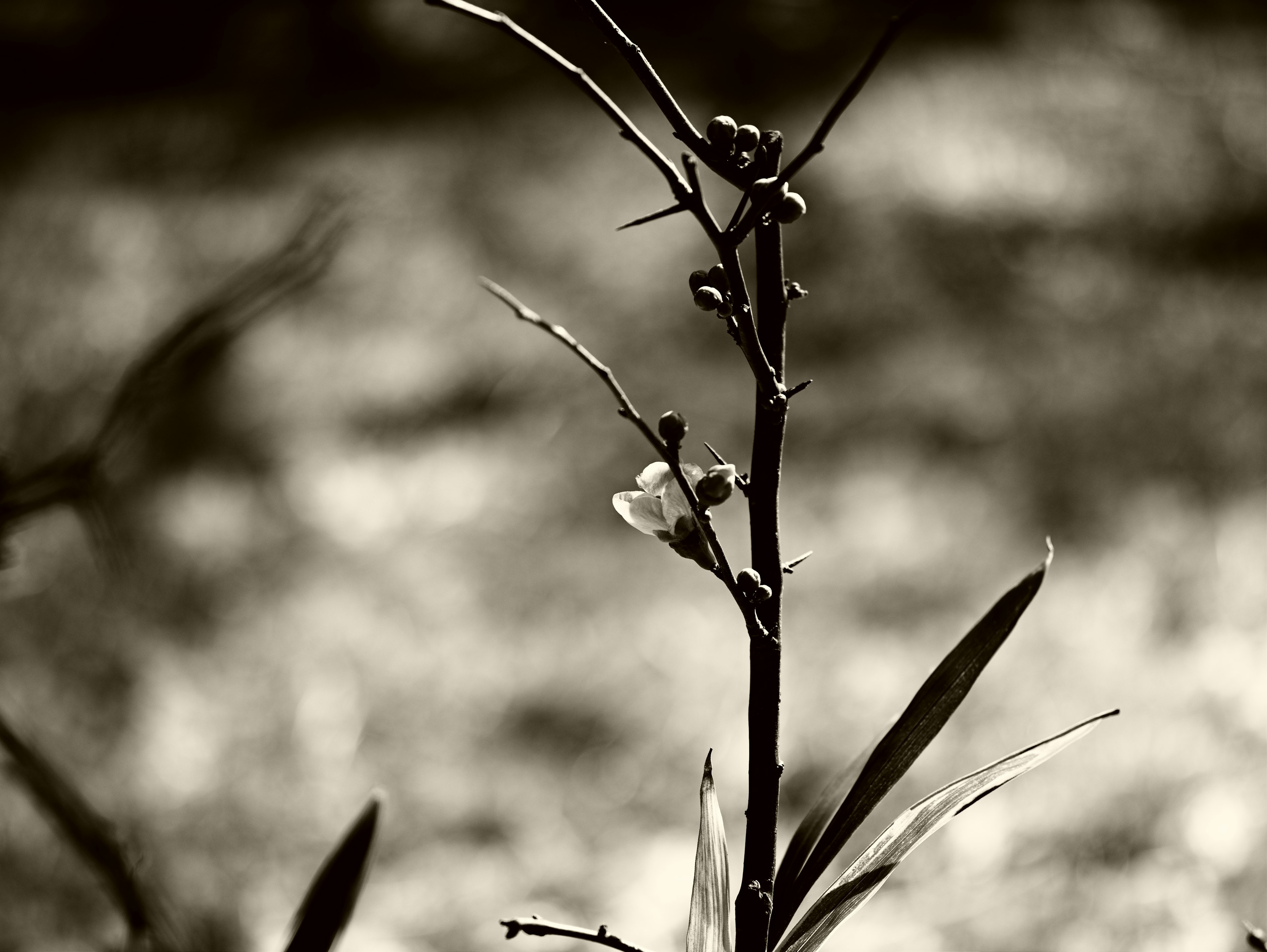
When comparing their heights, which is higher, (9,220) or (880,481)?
(9,220)

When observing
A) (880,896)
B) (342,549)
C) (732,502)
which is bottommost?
(880,896)

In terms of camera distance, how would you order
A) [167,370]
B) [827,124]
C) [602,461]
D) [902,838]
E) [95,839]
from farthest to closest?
[602,461] → [167,370] → [95,839] → [902,838] → [827,124]

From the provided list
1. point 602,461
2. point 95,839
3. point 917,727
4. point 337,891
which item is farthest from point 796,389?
point 602,461

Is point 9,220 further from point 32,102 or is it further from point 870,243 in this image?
point 870,243

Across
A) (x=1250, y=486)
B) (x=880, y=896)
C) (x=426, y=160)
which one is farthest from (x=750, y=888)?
(x=426, y=160)

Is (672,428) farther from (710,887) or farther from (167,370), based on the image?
(167,370)

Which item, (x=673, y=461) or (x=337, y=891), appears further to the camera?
(x=337, y=891)

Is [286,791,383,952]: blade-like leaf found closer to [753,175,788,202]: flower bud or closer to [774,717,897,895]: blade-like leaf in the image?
[774,717,897,895]: blade-like leaf
